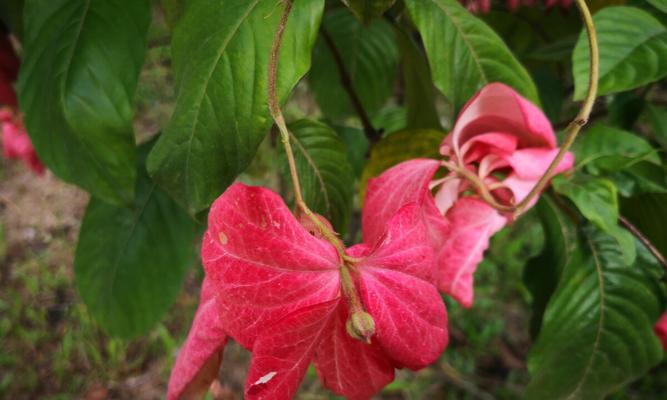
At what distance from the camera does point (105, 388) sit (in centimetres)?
169

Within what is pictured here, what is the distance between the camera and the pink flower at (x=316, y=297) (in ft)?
1.22

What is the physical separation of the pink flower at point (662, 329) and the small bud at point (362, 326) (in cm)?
39

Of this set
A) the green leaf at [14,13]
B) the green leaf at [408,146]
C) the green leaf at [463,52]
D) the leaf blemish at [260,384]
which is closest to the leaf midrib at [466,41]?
the green leaf at [463,52]

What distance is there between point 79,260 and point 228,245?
1.50ft

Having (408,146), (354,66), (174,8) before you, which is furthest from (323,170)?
(354,66)

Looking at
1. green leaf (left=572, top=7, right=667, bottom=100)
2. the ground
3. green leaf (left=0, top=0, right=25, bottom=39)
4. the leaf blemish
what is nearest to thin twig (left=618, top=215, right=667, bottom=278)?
green leaf (left=572, top=7, right=667, bottom=100)

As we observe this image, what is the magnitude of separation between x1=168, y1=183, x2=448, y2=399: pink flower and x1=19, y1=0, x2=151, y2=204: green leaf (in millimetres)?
218

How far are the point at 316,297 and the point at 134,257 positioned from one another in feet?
1.44

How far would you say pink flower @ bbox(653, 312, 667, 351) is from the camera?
0.60 m

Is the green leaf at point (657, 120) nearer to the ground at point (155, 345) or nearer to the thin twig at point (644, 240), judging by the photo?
the thin twig at point (644, 240)

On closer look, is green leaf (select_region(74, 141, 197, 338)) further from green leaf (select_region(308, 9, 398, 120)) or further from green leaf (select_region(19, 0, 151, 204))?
green leaf (select_region(308, 9, 398, 120))

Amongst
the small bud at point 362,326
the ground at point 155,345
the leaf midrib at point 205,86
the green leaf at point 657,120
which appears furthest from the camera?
the ground at point 155,345

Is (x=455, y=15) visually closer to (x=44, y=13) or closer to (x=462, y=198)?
(x=462, y=198)

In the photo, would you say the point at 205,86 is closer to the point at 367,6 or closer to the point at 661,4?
the point at 367,6
